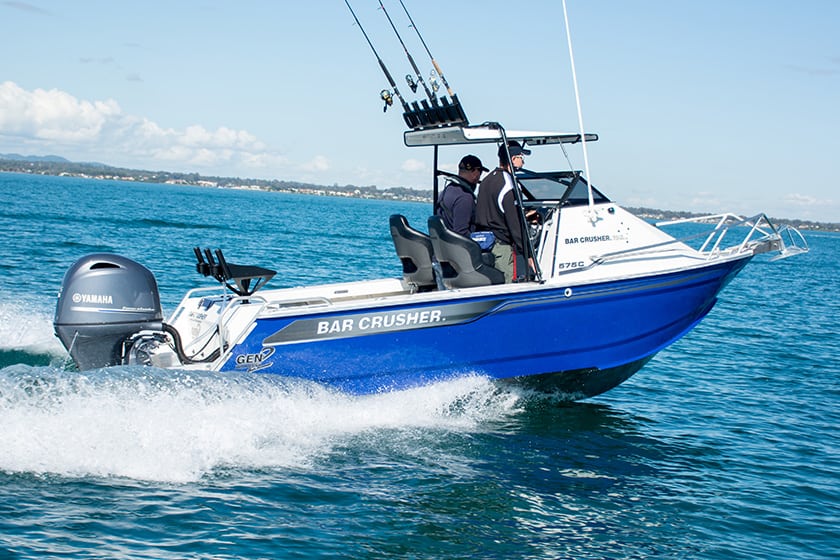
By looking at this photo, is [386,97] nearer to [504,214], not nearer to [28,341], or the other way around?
[504,214]

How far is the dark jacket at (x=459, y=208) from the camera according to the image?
8195 millimetres

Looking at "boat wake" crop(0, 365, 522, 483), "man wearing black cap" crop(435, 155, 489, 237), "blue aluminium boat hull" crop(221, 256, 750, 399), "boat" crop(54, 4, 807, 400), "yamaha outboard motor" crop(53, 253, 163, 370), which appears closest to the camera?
"boat wake" crop(0, 365, 522, 483)

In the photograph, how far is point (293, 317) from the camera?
7.26 meters

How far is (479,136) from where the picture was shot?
7836 millimetres

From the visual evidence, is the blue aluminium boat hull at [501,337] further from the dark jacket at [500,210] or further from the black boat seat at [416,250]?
the black boat seat at [416,250]

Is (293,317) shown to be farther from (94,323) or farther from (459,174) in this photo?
(459,174)

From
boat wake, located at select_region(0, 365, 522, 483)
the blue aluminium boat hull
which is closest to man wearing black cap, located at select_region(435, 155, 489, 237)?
the blue aluminium boat hull

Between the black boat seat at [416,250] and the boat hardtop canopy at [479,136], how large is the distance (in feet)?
2.62

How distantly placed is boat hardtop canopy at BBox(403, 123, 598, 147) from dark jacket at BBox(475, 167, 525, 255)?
34 cm

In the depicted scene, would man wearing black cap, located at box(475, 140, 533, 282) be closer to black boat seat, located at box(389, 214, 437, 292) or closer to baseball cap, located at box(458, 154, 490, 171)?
baseball cap, located at box(458, 154, 490, 171)

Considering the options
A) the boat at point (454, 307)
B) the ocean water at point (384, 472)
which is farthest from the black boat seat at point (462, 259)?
the ocean water at point (384, 472)

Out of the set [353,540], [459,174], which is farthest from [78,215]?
[353,540]

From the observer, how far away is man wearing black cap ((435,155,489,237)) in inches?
323

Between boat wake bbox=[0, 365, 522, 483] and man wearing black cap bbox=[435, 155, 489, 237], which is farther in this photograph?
man wearing black cap bbox=[435, 155, 489, 237]
